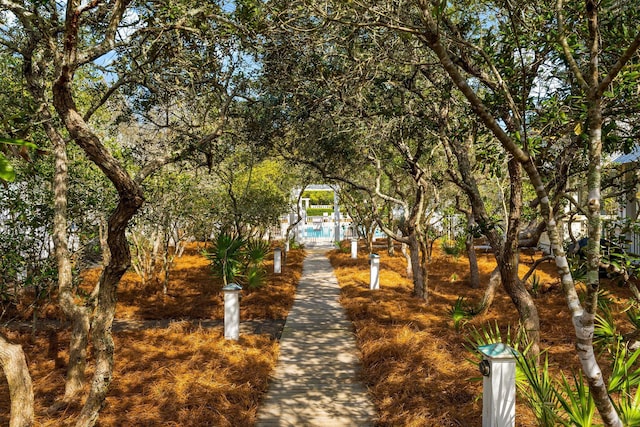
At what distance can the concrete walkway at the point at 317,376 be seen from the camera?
498 centimetres

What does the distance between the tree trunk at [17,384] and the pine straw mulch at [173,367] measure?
5.83 ft

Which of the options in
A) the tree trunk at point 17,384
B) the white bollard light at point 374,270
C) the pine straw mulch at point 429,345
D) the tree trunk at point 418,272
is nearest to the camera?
the tree trunk at point 17,384

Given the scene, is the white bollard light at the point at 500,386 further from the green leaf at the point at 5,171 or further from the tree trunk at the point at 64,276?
the tree trunk at the point at 64,276

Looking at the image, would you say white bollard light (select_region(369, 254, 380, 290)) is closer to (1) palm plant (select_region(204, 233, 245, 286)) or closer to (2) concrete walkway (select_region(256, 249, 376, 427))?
(2) concrete walkway (select_region(256, 249, 376, 427))

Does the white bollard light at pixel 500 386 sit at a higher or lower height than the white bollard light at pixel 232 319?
higher

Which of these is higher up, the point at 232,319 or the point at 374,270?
the point at 374,270

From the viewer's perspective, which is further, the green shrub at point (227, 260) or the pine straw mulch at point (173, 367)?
the green shrub at point (227, 260)

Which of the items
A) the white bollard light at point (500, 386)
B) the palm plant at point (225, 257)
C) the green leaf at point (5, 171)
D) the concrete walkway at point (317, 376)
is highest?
the green leaf at point (5, 171)

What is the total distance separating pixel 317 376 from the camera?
6207 mm

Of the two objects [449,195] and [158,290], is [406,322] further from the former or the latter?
[449,195]

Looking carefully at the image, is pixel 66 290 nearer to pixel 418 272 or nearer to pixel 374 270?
pixel 418 272

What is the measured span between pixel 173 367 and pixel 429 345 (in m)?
3.64

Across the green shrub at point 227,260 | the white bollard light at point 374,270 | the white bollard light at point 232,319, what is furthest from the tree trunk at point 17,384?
the white bollard light at point 374,270

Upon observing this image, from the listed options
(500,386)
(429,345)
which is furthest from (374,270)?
(500,386)
